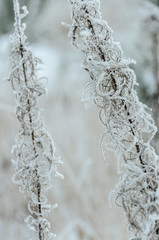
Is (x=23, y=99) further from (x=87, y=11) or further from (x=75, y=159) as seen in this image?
(x=75, y=159)

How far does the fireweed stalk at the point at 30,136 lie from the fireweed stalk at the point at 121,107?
0.05m

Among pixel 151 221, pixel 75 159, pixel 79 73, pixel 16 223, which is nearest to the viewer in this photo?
pixel 151 221

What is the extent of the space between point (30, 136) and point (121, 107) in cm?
10

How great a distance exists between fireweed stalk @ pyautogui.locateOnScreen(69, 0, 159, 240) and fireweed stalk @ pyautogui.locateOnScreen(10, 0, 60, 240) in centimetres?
5

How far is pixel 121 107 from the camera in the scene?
13.2 inches

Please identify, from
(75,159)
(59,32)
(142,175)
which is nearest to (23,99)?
(142,175)

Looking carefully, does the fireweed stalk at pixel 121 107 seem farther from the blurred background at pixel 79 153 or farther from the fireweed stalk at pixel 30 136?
the blurred background at pixel 79 153

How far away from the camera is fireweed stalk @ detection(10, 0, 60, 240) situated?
358 millimetres

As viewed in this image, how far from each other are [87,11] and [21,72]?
0.09 metres

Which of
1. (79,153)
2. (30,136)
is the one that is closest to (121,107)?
(30,136)

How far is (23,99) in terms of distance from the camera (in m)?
0.36

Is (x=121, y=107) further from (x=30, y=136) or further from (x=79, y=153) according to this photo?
(x=79, y=153)

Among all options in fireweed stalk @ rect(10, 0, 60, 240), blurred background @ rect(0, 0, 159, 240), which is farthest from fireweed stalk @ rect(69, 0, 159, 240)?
blurred background @ rect(0, 0, 159, 240)

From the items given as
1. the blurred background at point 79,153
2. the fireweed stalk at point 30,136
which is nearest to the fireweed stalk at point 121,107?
the fireweed stalk at point 30,136
